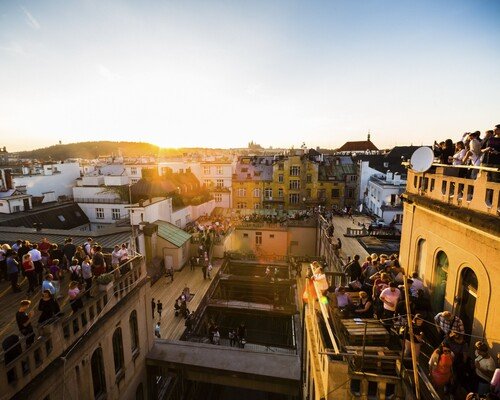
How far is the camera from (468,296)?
7.91m

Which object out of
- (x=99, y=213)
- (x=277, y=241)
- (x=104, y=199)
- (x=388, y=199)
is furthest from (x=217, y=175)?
(x=388, y=199)

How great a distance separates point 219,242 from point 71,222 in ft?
60.8

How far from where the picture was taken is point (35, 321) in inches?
402

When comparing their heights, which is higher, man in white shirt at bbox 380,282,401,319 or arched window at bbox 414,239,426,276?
arched window at bbox 414,239,426,276

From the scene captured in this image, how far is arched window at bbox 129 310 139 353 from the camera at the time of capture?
550 inches

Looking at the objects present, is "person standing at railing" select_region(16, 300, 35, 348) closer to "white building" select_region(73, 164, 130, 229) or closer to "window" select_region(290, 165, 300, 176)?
"white building" select_region(73, 164, 130, 229)

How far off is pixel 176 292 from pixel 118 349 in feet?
44.2

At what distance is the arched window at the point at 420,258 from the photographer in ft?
34.1

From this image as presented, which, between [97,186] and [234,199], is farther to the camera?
[234,199]

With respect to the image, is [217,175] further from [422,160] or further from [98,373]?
[422,160]

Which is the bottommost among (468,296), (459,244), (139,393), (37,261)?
(139,393)

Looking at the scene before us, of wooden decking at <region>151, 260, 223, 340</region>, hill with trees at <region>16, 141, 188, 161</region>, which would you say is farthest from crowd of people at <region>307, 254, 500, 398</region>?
hill with trees at <region>16, 141, 188, 161</region>

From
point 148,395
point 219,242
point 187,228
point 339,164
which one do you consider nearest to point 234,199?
point 187,228

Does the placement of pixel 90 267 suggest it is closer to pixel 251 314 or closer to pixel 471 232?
pixel 471 232
